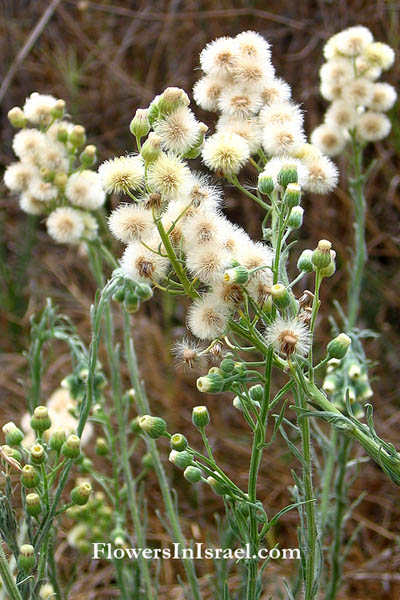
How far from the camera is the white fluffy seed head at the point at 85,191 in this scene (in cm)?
140

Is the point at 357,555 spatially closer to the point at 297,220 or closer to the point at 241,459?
the point at 241,459

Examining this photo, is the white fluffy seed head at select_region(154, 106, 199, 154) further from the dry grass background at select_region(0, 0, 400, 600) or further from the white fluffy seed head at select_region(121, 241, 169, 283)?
the dry grass background at select_region(0, 0, 400, 600)

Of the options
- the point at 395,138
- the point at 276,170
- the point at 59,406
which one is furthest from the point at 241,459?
the point at 276,170

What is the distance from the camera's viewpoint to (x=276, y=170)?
3.06ft

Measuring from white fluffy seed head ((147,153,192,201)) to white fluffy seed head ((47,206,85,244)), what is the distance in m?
0.57

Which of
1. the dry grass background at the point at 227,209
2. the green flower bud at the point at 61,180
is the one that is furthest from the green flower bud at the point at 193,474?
the dry grass background at the point at 227,209

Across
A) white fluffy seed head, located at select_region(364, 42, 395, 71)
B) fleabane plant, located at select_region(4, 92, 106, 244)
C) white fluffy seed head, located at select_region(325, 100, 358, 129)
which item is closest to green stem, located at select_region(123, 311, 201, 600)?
fleabane plant, located at select_region(4, 92, 106, 244)

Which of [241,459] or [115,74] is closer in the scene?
[241,459]

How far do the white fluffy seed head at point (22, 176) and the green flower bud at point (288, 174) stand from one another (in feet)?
2.23

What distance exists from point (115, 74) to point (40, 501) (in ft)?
8.57

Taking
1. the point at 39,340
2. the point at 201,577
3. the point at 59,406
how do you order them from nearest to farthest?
the point at 39,340
the point at 59,406
the point at 201,577

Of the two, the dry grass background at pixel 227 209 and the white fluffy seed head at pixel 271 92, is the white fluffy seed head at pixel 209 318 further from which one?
the dry grass background at pixel 227 209

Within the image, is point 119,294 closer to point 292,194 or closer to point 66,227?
point 66,227

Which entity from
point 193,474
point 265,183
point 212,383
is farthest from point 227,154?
point 193,474
